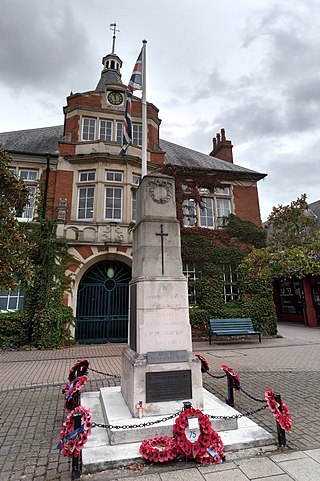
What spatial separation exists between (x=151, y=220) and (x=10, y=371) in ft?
21.3

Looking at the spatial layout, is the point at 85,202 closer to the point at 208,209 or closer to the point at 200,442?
the point at 208,209

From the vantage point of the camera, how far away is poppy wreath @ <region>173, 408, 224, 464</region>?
3.45 m

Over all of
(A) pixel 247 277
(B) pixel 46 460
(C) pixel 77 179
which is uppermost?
(C) pixel 77 179

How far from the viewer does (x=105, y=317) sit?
14008 millimetres

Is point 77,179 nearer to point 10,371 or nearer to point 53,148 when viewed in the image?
→ point 53,148

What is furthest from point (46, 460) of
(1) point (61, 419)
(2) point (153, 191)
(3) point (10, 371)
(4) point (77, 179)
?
(4) point (77, 179)

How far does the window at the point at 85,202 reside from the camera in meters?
14.5

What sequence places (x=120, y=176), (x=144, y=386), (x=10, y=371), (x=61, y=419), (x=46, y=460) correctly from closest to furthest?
(x=46, y=460), (x=144, y=386), (x=61, y=419), (x=10, y=371), (x=120, y=176)

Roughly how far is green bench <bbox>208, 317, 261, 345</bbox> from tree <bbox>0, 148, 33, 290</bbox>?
8.40m

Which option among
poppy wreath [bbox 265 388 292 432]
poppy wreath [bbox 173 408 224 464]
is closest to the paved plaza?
poppy wreath [bbox 173 408 224 464]

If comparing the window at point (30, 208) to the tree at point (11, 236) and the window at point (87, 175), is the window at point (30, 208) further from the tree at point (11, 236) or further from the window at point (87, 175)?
the tree at point (11, 236)

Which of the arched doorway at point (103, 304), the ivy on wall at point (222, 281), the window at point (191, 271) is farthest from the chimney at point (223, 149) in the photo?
the arched doorway at point (103, 304)

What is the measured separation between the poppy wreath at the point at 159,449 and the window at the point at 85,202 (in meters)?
11.9

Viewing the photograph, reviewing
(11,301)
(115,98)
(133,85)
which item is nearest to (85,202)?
(11,301)
